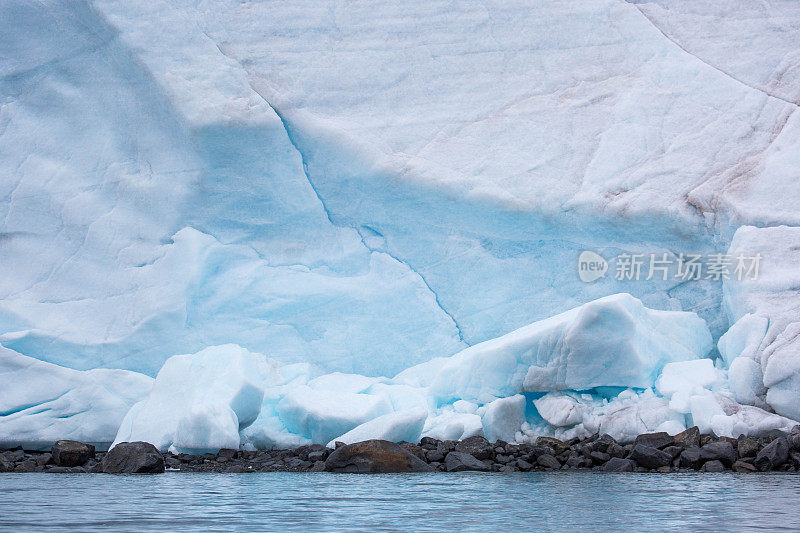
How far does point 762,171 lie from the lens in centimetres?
746

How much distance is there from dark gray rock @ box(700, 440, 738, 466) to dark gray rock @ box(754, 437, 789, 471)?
17cm

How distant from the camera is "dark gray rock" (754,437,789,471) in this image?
5094 millimetres

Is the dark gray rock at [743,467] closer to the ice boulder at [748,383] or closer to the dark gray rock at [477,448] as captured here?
the ice boulder at [748,383]

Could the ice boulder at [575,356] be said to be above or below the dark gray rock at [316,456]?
above

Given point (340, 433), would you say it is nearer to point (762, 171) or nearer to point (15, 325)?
point (15, 325)

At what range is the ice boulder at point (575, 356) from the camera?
6465 mm

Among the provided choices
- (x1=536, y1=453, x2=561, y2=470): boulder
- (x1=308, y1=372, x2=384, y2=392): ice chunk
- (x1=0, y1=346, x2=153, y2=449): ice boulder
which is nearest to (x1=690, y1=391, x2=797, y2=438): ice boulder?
(x1=536, y1=453, x2=561, y2=470): boulder

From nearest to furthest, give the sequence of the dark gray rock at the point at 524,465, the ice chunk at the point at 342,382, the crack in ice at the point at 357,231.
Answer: the dark gray rock at the point at 524,465 < the ice chunk at the point at 342,382 < the crack in ice at the point at 357,231

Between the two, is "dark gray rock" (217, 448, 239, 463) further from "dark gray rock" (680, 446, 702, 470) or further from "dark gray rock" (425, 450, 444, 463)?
"dark gray rock" (680, 446, 702, 470)

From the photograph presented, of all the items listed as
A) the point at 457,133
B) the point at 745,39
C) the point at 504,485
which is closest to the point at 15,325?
the point at 457,133

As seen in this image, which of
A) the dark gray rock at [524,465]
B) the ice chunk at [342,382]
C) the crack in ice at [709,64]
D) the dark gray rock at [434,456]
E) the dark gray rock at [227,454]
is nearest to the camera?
the dark gray rock at [524,465]

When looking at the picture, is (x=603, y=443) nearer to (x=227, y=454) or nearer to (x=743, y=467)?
(x=743, y=467)

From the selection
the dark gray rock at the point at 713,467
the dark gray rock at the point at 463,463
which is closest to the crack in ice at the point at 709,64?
the dark gray rock at the point at 713,467

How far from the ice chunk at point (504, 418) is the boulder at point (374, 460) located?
3.99 ft
